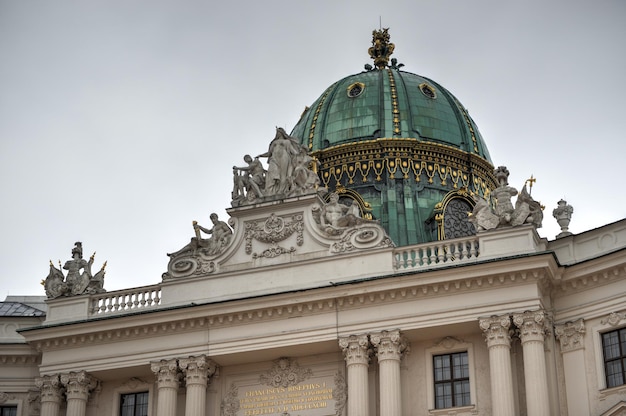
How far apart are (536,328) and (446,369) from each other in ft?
8.96

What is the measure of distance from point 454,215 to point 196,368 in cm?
1063

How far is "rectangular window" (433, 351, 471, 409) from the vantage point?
30953 mm

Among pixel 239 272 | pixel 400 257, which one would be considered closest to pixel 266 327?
pixel 239 272

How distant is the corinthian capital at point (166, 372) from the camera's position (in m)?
33.1

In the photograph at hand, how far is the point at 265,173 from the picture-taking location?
34844mm

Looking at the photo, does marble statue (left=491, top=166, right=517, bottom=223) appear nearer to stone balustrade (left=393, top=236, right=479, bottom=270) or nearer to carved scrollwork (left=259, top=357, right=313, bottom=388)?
stone balustrade (left=393, top=236, right=479, bottom=270)

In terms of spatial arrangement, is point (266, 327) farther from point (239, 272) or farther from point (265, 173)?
point (265, 173)

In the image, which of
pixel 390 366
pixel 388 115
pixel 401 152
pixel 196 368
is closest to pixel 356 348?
pixel 390 366

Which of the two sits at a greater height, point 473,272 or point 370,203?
point 370,203

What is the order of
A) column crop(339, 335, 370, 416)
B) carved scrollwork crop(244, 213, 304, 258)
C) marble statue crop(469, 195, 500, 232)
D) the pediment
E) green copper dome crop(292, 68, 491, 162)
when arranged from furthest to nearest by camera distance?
1. green copper dome crop(292, 68, 491, 162)
2. carved scrollwork crop(244, 213, 304, 258)
3. marble statue crop(469, 195, 500, 232)
4. column crop(339, 335, 370, 416)
5. the pediment

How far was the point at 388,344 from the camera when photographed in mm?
31250

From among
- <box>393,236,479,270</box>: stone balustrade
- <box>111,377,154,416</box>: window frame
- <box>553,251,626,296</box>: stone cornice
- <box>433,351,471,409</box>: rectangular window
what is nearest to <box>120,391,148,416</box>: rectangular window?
<box>111,377,154,416</box>: window frame

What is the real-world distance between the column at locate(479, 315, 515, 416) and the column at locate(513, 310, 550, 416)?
1.18ft

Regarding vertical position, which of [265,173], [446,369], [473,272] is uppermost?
[265,173]
